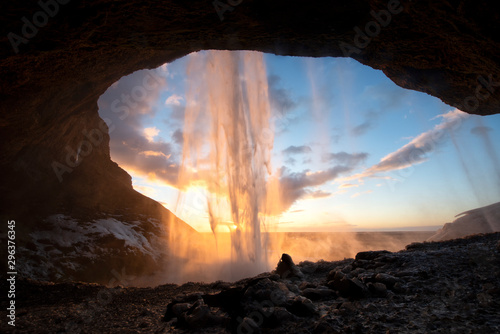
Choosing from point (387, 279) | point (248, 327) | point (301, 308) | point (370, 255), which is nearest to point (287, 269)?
point (370, 255)

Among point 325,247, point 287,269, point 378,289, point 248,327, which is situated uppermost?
point 378,289

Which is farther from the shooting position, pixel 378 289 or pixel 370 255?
pixel 370 255

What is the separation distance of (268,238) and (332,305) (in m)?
16.4

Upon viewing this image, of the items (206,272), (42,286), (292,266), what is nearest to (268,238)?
(206,272)

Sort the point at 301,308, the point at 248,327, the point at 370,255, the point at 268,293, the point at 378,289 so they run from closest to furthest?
the point at 248,327 < the point at 301,308 < the point at 378,289 < the point at 268,293 < the point at 370,255

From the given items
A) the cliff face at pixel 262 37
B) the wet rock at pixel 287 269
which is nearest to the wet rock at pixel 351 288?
the wet rock at pixel 287 269

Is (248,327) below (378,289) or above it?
below

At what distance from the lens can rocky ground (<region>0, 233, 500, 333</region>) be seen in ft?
10.9

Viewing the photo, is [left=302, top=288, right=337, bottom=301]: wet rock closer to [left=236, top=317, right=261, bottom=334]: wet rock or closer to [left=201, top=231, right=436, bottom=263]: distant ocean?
[left=236, top=317, right=261, bottom=334]: wet rock

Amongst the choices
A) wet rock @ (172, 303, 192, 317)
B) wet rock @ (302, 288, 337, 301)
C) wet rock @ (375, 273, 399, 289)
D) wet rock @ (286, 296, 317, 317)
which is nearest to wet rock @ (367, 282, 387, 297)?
wet rock @ (375, 273, 399, 289)

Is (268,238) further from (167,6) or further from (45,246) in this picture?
(167,6)

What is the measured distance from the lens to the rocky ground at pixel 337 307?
3.33m

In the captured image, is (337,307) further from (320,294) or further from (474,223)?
(474,223)

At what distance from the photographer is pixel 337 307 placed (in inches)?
162
